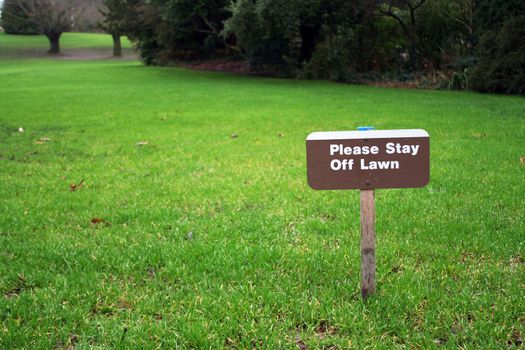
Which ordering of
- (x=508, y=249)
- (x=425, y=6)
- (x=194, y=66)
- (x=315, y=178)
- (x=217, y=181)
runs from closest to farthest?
1. (x=315, y=178)
2. (x=508, y=249)
3. (x=217, y=181)
4. (x=425, y=6)
5. (x=194, y=66)

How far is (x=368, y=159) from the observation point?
350cm

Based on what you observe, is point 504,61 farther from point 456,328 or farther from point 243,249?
point 456,328

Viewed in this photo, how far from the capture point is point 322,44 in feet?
92.2

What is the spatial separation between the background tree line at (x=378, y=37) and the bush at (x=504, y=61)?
1.4 inches

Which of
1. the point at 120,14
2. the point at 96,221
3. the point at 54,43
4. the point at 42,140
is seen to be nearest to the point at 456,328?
the point at 96,221

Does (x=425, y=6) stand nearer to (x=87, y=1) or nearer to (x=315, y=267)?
(x=315, y=267)

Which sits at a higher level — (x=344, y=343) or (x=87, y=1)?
(x=87, y=1)

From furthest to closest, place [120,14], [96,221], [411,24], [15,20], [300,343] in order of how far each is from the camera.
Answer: [15,20] < [120,14] < [411,24] < [96,221] < [300,343]

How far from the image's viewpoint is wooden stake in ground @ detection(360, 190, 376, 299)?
11.9 ft

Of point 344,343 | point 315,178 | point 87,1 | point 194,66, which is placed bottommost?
point 344,343

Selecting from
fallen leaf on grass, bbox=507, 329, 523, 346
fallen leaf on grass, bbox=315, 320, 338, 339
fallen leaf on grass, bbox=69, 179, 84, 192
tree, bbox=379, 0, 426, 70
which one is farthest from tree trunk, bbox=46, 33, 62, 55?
fallen leaf on grass, bbox=507, 329, 523, 346

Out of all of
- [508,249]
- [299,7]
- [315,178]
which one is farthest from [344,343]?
[299,7]

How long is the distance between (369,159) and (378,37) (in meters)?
26.0

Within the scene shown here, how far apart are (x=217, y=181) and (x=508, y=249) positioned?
12.6ft
